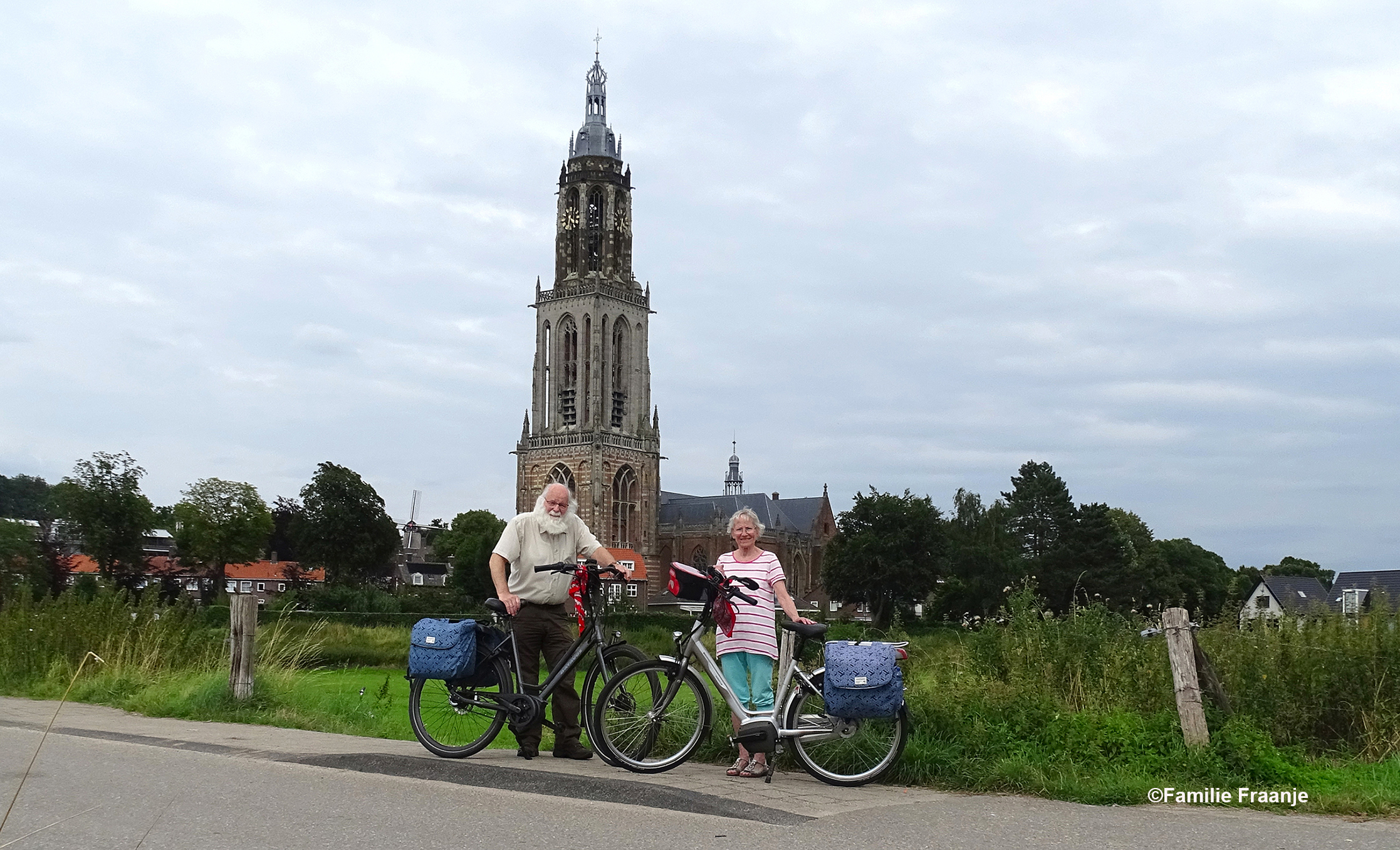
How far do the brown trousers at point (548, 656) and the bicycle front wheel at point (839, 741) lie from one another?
5.59 feet

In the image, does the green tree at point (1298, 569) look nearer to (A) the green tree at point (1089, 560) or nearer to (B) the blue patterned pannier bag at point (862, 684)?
(A) the green tree at point (1089, 560)

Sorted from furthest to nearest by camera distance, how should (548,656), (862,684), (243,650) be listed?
(243,650), (548,656), (862,684)

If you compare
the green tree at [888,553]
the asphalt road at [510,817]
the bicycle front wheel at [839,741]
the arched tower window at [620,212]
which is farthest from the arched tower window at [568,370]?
the bicycle front wheel at [839,741]

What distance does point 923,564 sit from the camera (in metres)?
78.5

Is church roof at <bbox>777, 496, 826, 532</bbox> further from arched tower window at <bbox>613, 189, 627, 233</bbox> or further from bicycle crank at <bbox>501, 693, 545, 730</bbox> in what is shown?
bicycle crank at <bbox>501, 693, 545, 730</bbox>

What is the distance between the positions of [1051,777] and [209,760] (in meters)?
5.50

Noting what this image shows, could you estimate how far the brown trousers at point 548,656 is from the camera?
9.23 metres

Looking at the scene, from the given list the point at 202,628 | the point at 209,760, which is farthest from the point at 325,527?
the point at 209,760

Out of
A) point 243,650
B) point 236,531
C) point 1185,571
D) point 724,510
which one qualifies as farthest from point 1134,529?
point 243,650

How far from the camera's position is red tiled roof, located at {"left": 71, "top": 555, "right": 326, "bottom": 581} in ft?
215

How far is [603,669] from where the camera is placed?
9.00 m

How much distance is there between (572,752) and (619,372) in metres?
93.6

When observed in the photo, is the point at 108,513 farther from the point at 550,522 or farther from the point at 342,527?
the point at 550,522

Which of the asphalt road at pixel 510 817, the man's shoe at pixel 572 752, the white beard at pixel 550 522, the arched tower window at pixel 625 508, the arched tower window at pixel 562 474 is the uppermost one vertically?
the arched tower window at pixel 562 474
